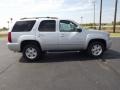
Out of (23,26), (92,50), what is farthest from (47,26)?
(92,50)

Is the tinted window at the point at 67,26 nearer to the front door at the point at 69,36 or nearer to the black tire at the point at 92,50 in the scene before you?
the front door at the point at 69,36

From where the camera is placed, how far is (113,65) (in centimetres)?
950

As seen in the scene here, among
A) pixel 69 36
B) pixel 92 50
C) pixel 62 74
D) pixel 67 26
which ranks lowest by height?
pixel 62 74

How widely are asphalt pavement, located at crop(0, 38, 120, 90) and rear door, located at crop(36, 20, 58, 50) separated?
0.72 m

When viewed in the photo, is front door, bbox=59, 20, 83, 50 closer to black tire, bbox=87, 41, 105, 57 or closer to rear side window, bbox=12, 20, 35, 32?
black tire, bbox=87, 41, 105, 57

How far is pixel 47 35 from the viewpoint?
10953 mm

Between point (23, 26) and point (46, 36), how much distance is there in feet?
3.90

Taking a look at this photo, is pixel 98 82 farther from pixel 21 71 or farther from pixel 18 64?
pixel 18 64

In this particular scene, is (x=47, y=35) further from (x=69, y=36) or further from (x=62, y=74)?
(x=62, y=74)

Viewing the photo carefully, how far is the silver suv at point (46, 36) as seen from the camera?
1090 centimetres

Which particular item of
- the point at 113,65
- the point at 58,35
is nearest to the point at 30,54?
the point at 58,35

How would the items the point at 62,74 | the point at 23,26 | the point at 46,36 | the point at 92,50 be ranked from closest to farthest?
the point at 62,74
the point at 46,36
the point at 23,26
the point at 92,50

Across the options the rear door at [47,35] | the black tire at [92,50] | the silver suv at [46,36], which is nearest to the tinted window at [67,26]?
the silver suv at [46,36]

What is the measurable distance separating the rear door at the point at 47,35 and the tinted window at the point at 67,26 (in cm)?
34
